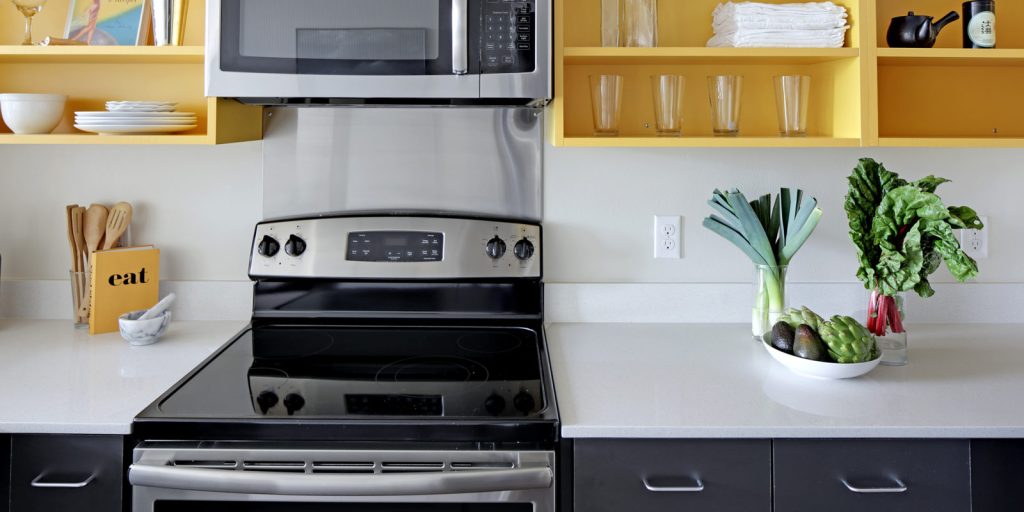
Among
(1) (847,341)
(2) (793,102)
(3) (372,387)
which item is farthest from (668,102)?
(3) (372,387)

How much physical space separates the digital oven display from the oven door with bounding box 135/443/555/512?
73cm

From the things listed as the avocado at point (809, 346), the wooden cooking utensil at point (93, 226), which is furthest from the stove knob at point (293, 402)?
the avocado at point (809, 346)

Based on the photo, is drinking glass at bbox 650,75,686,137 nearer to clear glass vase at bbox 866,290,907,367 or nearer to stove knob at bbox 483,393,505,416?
clear glass vase at bbox 866,290,907,367

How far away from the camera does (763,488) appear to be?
1412 mm

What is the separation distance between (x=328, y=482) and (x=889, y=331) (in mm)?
1113

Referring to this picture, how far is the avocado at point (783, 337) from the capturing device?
1676 mm

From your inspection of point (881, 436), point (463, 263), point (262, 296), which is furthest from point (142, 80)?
point (881, 436)

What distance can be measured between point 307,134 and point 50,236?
669 mm

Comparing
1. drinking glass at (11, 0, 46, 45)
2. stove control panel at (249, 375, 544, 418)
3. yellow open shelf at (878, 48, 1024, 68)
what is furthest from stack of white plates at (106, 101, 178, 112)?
yellow open shelf at (878, 48, 1024, 68)

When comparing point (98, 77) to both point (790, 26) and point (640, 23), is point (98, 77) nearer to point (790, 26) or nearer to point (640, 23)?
point (640, 23)

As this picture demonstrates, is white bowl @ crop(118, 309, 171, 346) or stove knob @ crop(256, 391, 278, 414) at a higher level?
white bowl @ crop(118, 309, 171, 346)

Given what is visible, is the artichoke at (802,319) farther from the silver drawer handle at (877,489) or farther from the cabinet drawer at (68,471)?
the cabinet drawer at (68,471)

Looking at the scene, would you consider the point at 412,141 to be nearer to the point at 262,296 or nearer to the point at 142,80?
the point at 262,296

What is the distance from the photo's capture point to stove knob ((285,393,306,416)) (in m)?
1.46
